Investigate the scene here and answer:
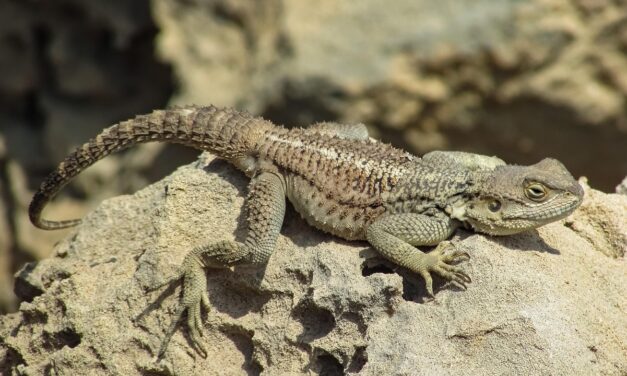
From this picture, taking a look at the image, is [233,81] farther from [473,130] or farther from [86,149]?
[86,149]

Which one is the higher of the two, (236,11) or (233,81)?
(236,11)

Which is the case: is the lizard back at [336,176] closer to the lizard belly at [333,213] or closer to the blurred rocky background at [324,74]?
the lizard belly at [333,213]

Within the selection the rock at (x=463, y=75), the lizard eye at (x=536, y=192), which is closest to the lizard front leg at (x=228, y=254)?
the lizard eye at (x=536, y=192)

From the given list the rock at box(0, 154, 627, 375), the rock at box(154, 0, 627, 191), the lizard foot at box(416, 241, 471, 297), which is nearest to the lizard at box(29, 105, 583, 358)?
the lizard foot at box(416, 241, 471, 297)

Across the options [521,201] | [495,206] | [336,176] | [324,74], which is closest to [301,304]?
[336,176]

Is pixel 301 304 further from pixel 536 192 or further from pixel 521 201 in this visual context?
pixel 536 192

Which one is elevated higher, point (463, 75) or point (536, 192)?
point (463, 75)

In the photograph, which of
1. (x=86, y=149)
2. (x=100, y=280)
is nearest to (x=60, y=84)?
(x=86, y=149)
